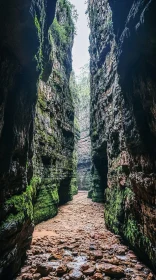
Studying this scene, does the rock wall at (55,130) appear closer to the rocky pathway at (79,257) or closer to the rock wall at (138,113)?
the rocky pathway at (79,257)

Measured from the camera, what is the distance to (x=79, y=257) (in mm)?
4000

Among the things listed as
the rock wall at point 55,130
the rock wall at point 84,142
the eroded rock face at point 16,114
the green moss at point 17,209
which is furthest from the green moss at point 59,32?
the rock wall at point 84,142

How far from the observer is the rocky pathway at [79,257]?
320cm

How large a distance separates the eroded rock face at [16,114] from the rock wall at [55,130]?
2503 mm

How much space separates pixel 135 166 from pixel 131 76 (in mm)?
1903

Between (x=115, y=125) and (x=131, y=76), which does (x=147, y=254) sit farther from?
(x=115, y=125)

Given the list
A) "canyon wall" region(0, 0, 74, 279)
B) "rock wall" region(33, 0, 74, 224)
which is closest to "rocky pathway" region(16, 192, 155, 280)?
"canyon wall" region(0, 0, 74, 279)

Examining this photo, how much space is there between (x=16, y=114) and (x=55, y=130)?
6.97 metres

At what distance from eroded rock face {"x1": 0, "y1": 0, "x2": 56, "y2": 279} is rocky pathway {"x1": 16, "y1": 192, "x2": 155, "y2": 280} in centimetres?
47

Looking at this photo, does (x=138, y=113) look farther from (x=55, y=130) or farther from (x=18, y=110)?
(x=55, y=130)

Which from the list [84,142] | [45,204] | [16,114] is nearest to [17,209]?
[16,114]

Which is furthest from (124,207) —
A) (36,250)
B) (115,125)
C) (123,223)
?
(115,125)

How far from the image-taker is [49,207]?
8203 millimetres

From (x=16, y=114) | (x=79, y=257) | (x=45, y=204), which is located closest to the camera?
(x=16, y=114)
